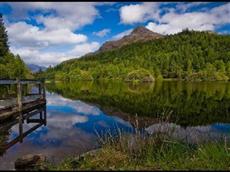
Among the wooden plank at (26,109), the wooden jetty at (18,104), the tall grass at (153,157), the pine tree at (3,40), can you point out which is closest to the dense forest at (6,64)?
the pine tree at (3,40)

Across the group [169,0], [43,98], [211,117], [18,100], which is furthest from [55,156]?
[43,98]

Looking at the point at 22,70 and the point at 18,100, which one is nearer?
the point at 18,100

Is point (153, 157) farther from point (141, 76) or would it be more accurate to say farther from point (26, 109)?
point (141, 76)

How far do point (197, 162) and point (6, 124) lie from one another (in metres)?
16.2

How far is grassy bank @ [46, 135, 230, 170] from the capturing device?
10.9 metres

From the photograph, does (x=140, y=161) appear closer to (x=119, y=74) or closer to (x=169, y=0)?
(x=169, y=0)

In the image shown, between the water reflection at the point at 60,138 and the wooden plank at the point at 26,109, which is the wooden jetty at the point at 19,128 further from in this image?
the wooden plank at the point at 26,109

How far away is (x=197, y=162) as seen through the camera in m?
10.9

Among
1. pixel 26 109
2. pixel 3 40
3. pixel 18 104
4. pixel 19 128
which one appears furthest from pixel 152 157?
pixel 3 40

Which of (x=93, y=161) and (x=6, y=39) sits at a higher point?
(x=6, y=39)

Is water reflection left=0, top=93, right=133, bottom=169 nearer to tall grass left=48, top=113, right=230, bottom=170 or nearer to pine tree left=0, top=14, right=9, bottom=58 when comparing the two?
tall grass left=48, top=113, right=230, bottom=170

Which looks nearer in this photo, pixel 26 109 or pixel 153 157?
pixel 153 157

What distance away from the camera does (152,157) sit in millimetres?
12891

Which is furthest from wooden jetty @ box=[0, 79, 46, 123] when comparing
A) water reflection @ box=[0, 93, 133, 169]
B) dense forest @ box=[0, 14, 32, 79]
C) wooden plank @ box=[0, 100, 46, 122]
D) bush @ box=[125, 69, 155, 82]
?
bush @ box=[125, 69, 155, 82]
